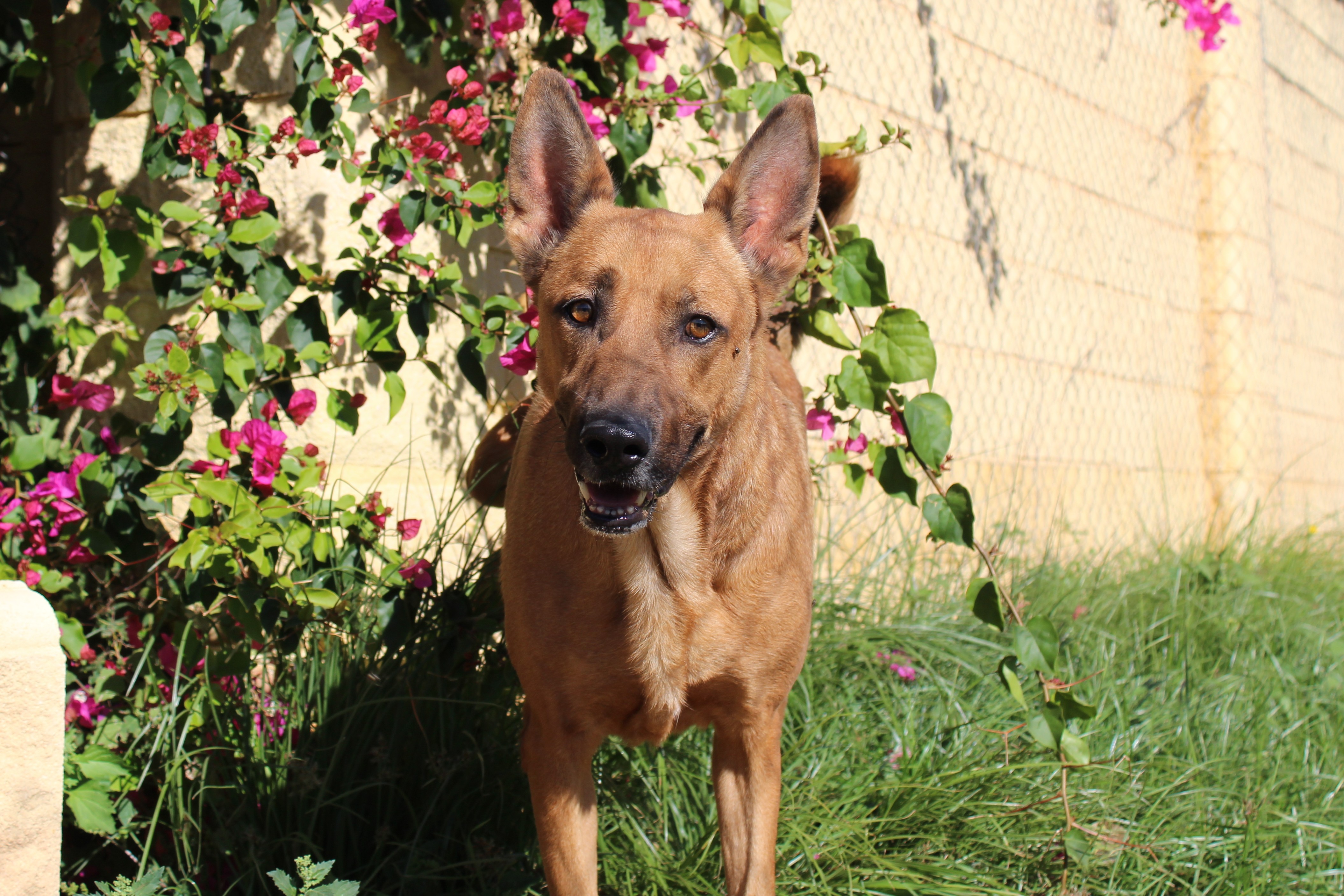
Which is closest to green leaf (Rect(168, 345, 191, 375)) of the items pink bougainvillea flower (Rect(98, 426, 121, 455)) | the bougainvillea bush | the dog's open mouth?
the bougainvillea bush

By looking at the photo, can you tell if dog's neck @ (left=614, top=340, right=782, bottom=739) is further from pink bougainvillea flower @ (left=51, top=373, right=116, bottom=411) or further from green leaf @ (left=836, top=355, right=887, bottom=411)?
pink bougainvillea flower @ (left=51, top=373, right=116, bottom=411)

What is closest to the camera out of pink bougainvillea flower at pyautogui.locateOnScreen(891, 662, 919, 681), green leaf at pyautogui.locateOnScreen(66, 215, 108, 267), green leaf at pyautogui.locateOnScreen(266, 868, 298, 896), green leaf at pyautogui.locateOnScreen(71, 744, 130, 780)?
green leaf at pyautogui.locateOnScreen(266, 868, 298, 896)

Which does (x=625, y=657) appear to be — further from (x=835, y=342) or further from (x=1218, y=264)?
(x=1218, y=264)

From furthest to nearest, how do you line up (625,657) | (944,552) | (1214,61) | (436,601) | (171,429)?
(1214,61), (944,552), (436,601), (171,429), (625,657)

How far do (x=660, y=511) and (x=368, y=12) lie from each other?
156cm

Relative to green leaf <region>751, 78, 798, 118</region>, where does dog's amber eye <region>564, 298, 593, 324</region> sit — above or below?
below

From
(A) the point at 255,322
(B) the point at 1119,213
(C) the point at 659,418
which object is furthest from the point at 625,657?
(B) the point at 1119,213

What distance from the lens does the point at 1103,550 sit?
6.42 meters

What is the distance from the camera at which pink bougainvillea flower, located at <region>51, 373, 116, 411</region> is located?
10.3ft

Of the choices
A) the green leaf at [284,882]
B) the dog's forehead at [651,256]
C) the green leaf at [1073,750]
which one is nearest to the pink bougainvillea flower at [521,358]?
the dog's forehead at [651,256]

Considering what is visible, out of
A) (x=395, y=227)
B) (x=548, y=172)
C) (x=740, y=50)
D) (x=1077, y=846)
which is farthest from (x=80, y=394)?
(x=1077, y=846)

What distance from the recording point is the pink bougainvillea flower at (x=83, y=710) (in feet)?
9.34

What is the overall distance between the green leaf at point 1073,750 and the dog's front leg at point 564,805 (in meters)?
1.24

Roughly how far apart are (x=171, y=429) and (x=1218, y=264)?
7597mm
